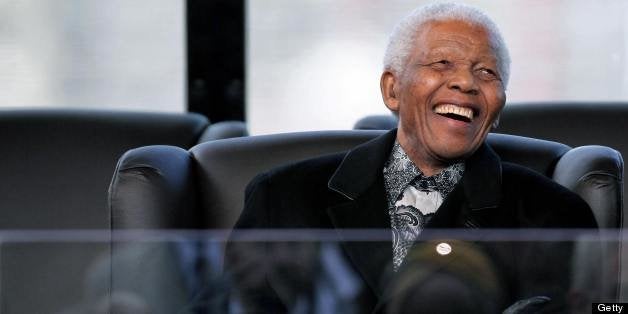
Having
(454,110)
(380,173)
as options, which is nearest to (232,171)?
(380,173)

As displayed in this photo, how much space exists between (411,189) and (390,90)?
191 millimetres

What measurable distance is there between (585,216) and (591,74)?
1.16 meters

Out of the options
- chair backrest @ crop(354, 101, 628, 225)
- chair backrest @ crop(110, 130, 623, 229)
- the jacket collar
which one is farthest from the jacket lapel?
chair backrest @ crop(354, 101, 628, 225)

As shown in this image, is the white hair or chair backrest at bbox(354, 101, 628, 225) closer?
the white hair

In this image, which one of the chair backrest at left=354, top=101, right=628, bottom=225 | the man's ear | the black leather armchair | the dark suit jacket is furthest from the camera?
the chair backrest at left=354, top=101, right=628, bottom=225

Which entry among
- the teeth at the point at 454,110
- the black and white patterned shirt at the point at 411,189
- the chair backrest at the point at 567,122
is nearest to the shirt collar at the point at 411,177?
the black and white patterned shirt at the point at 411,189

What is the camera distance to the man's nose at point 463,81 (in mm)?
1583

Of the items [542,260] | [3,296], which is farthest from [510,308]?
[3,296]

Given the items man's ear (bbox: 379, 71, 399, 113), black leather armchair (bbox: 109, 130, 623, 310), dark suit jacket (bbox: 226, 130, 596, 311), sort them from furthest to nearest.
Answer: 1. man's ear (bbox: 379, 71, 399, 113)
2. black leather armchair (bbox: 109, 130, 623, 310)
3. dark suit jacket (bbox: 226, 130, 596, 311)

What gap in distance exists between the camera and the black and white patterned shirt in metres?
1.56

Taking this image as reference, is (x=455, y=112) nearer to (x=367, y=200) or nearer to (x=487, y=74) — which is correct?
(x=487, y=74)

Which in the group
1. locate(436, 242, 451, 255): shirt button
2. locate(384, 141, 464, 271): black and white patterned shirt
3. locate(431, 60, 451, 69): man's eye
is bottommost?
locate(384, 141, 464, 271): black and white patterned shirt

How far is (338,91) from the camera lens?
8.29 ft

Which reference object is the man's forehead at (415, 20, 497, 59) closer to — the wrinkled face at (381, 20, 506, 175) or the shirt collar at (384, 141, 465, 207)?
the wrinkled face at (381, 20, 506, 175)
